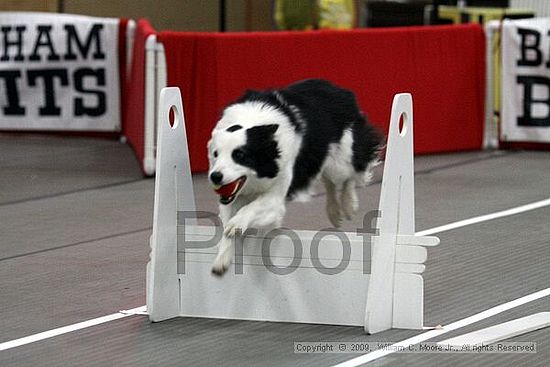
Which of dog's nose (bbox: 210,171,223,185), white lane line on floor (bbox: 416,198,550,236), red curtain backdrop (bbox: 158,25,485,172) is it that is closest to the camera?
dog's nose (bbox: 210,171,223,185)

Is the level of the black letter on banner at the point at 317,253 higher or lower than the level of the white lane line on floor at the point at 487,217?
higher

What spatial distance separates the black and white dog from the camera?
549 cm

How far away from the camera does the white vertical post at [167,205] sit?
Result: 5.91m

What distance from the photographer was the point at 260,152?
18.2 ft

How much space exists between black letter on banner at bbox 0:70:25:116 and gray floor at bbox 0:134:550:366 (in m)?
0.42

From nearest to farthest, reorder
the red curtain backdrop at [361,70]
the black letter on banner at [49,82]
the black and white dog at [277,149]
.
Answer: the black and white dog at [277,149] < the red curtain backdrop at [361,70] < the black letter on banner at [49,82]

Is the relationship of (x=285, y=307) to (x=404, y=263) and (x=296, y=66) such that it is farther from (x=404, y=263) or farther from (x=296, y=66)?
(x=296, y=66)

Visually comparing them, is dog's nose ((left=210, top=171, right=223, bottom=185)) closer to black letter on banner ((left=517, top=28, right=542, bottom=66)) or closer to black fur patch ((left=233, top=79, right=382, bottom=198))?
black fur patch ((left=233, top=79, right=382, bottom=198))

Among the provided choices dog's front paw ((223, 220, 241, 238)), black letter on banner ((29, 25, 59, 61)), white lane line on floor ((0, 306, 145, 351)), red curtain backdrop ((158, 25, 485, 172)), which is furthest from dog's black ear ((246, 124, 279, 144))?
black letter on banner ((29, 25, 59, 61))

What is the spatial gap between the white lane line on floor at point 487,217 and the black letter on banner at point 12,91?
6039 millimetres

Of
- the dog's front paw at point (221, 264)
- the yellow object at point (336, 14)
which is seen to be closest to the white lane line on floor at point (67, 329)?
the dog's front paw at point (221, 264)

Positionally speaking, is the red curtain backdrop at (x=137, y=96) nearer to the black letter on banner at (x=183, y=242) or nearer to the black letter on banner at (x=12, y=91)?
the black letter on banner at (x=12, y=91)

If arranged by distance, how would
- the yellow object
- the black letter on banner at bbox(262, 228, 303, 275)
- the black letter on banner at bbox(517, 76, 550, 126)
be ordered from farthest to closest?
1. the yellow object
2. the black letter on banner at bbox(517, 76, 550, 126)
3. the black letter on banner at bbox(262, 228, 303, 275)

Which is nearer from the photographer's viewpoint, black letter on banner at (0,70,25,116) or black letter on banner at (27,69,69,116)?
black letter on banner at (27,69,69,116)
